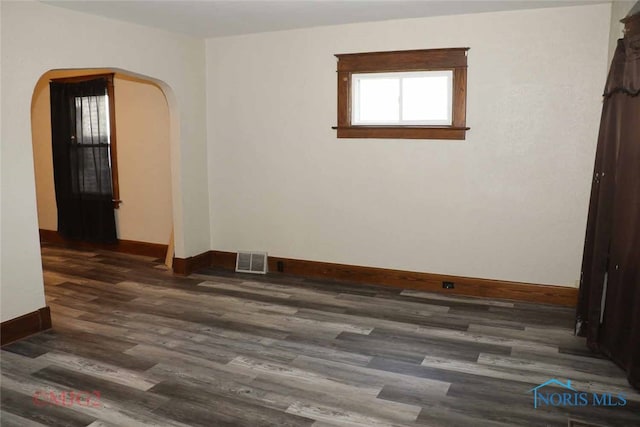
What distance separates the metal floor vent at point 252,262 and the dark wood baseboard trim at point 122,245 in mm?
1192

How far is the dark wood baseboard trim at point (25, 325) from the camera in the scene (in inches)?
148

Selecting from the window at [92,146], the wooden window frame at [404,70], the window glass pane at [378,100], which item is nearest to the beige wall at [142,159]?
the window at [92,146]

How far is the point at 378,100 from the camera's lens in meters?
5.11

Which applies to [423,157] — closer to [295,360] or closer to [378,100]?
[378,100]

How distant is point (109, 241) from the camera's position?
6699mm

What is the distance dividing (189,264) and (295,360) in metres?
2.48

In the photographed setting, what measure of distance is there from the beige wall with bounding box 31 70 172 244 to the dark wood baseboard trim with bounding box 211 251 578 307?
3.28 feet

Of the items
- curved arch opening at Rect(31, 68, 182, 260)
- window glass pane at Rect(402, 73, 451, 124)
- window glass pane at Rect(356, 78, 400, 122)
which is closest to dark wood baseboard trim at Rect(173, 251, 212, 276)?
curved arch opening at Rect(31, 68, 182, 260)

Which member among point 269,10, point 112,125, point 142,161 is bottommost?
point 142,161

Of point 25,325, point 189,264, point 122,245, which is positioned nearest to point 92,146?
point 122,245

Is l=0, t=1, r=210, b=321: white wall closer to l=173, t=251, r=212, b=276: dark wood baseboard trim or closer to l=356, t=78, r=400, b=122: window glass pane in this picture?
l=173, t=251, r=212, b=276: dark wood baseboard trim

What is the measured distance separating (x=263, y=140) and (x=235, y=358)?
263cm

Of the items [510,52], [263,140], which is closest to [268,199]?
[263,140]

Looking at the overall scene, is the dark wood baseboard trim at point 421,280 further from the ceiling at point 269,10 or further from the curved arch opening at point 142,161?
the ceiling at point 269,10
